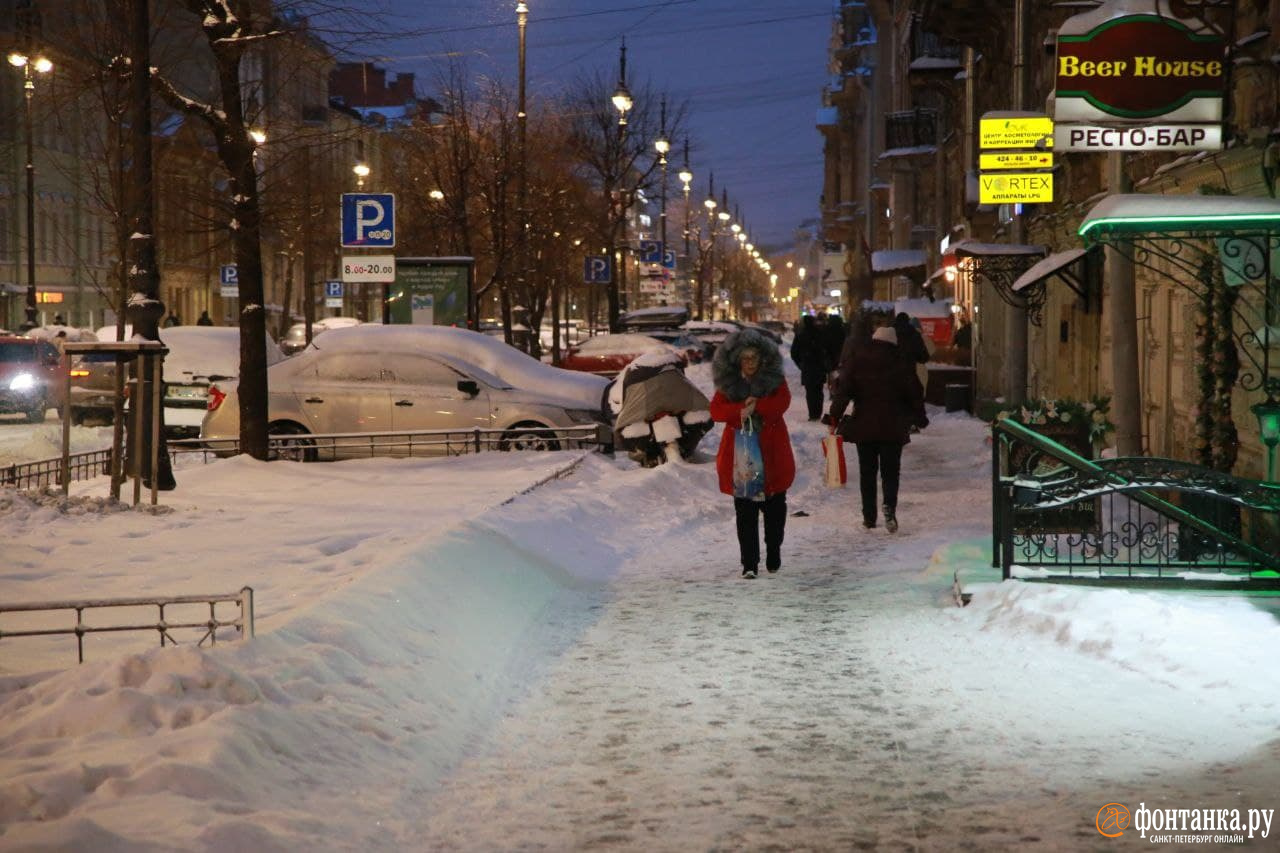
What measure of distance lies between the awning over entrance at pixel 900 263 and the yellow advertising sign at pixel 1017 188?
26674mm

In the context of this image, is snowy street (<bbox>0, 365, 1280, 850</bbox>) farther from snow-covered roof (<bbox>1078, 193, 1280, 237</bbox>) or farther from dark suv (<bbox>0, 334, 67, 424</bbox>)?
dark suv (<bbox>0, 334, 67, 424</bbox>)

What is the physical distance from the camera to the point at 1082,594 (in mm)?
9531

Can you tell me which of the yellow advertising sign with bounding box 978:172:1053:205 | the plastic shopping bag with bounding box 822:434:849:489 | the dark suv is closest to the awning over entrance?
the yellow advertising sign with bounding box 978:172:1053:205

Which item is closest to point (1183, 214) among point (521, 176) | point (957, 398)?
point (957, 398)

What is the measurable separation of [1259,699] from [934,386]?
989 inches

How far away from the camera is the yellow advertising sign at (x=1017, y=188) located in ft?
77.3

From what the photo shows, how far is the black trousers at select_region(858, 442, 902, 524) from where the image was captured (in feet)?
46.5

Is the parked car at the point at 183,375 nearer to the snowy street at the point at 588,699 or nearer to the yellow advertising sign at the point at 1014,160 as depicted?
the yellow advertising sign at the point at 1014,160

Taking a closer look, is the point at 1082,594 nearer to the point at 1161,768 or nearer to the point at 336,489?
the point at 1161,768

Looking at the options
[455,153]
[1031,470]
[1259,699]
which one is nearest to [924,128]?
[455,153]

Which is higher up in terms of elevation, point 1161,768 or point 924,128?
point 924,128

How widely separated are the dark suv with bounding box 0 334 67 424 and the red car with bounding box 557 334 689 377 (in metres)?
12.2

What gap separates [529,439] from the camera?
19.2 meters

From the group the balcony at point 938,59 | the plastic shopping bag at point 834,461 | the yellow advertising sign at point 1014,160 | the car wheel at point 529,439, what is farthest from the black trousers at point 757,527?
the balcony at point 938,59
